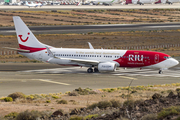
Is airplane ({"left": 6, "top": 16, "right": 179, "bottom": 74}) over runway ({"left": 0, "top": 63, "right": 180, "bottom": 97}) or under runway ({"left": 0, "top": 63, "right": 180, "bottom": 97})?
over

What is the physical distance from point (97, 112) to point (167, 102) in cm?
499

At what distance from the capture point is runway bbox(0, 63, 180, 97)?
3894cm

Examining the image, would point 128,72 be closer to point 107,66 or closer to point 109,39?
point 107,66

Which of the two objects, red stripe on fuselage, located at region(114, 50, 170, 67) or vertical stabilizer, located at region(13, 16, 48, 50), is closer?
red stripe on fuselage, located at region(114, 50, 170, 67)

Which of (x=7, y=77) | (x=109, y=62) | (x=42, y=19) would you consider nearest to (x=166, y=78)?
(x=109, y=62)

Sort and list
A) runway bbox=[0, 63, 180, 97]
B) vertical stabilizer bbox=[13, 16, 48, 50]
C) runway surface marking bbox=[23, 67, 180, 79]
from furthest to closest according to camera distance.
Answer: vertical stabilizer bbox=[13, 16, 48, 50] → runway surface marking bbox=[23, 67, 180, 79] → runway bbox=[0, 63, 180, 97]

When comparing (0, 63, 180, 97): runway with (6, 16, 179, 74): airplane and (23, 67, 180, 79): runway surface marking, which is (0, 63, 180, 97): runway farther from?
(6, 16, 179, 74): airplane

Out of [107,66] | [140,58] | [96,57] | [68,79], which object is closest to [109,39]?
[96,57]

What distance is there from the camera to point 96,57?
51.7 m

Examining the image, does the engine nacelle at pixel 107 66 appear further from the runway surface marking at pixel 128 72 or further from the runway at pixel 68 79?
the runway surface marking at pixel 128 72

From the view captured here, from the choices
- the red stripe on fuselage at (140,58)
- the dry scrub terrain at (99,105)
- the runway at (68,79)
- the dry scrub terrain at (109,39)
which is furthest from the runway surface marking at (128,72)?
the dry scrub terrain at (109,39)

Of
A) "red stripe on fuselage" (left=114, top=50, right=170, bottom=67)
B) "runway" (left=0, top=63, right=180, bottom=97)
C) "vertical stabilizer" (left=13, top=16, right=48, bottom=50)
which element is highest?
"vertical stabilizer" (left=13, top=16, right=48, bottom=50)

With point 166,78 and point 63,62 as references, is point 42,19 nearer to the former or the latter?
point 63,62

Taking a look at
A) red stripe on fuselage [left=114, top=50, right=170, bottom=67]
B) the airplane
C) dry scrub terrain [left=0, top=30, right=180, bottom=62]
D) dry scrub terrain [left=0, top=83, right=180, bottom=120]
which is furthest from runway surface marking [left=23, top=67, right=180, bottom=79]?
dry scrub terrain [left=0, top=30, right=180, bottom=62]
